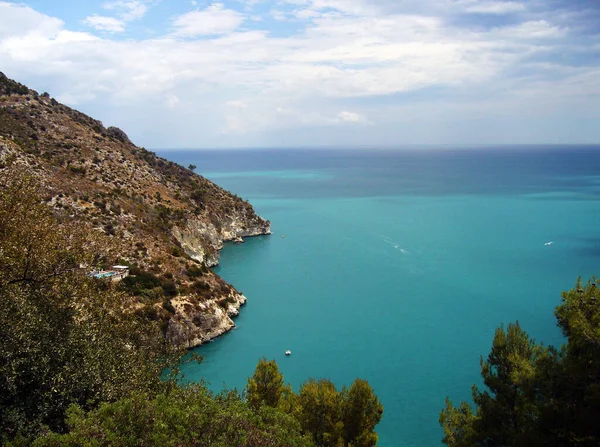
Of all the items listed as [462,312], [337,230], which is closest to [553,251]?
[462,312]

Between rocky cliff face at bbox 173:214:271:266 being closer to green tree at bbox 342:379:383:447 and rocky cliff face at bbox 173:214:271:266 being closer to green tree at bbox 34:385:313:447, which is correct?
green tree at bbox 342:379:383:447

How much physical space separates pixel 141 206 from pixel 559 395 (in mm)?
51634

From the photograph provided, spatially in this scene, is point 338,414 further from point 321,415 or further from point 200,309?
point 200,309

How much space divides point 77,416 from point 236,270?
167 ft

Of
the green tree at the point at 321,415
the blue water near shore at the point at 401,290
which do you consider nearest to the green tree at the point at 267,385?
the green tree at the point at 321,415

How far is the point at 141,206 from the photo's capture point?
55.7 meters

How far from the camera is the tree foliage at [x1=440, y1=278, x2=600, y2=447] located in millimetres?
11312

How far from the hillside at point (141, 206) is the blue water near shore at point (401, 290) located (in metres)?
3.39

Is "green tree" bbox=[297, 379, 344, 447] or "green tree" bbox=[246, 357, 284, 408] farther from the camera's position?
"green tree" bbox=[246, 357, 284, 408]

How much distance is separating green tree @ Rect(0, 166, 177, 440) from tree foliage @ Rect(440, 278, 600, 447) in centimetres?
1193

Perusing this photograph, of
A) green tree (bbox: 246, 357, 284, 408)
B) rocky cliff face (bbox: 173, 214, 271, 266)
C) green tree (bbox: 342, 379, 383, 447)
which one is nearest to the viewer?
green tree (bbox: 342, 379, 383, 447)

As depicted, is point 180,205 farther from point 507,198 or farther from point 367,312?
point 507,198

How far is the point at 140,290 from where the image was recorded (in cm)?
3844

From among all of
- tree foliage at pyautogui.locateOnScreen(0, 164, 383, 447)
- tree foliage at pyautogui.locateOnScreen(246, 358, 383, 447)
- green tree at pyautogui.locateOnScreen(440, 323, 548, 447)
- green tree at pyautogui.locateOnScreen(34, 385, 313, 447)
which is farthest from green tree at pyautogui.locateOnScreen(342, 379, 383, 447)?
green tree at pyautogui.locateOnScreen(34, 385, 313, 447)
